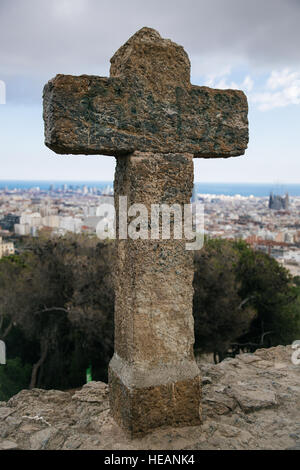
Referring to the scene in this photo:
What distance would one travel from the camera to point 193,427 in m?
3.61

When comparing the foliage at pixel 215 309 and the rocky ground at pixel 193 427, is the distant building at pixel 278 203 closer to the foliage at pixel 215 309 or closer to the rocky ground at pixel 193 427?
the foliage at pixel 215 309

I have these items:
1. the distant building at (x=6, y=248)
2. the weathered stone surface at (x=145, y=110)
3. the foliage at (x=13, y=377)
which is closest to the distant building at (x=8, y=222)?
the distant building at (x=6, y=248)

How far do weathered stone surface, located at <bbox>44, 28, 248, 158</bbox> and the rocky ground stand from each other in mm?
2309

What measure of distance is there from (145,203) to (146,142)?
485 millimetres

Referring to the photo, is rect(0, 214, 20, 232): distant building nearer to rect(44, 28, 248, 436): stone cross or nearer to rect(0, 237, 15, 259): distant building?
rect(0, 237, 15, 259): distant building

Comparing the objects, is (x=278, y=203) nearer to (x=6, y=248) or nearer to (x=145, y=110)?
(x=6, y=248)

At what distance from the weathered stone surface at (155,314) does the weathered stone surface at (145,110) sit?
171 mm

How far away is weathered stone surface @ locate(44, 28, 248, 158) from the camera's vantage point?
10.3ft

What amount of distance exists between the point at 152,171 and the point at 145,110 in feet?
1.58

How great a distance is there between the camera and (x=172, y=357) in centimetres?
358

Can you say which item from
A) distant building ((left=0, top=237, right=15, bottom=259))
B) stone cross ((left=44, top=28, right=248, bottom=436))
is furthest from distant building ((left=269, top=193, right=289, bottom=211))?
stone cross ((left=44, top=28, right=248, bottom=436))

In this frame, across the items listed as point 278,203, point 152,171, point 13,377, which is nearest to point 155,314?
point 152,171
